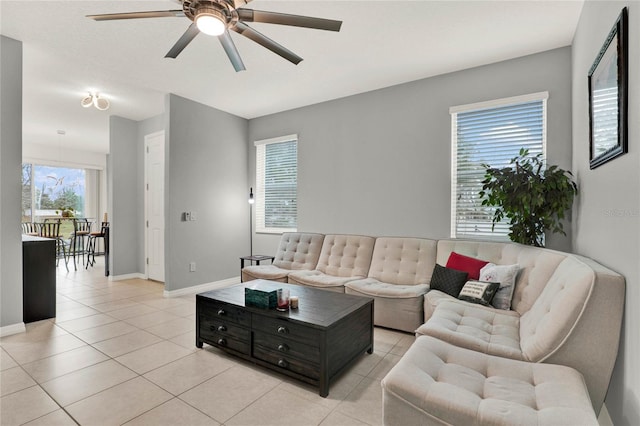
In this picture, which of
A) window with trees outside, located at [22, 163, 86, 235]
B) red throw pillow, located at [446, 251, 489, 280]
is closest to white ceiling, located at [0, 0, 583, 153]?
red throw pillow, located at [446, 251, 489, 280]

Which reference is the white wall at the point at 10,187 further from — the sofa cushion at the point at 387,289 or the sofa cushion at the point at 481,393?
the sofa cushion at the point at 481,393

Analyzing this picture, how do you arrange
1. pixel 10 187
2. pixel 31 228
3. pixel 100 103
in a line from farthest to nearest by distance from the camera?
pixel 31 228 < pixel 100 103 < pixel 10 187

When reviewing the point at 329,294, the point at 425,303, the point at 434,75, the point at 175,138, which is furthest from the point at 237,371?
the point at 434,75

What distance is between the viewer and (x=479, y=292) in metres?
2.76

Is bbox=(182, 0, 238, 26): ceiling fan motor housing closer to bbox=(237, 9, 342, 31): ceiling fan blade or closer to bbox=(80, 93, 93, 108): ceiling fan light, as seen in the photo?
bbox=(237, 9, 342, 31): ceiling fan blade

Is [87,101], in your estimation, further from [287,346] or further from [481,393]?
[481,393]

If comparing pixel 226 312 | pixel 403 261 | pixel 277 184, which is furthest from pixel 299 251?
pixel 226 312

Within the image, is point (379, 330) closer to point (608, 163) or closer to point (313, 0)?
point (608, 163)

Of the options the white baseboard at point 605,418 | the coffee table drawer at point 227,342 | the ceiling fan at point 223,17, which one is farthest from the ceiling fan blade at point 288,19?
the white baseboard at point 605,418

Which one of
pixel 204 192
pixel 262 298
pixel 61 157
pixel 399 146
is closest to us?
pixel 262 298

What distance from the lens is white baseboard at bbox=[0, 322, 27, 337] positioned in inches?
119

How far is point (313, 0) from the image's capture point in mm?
2512

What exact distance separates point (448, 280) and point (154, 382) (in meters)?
2.67

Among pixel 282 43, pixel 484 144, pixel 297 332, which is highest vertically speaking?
pixel 282 43
